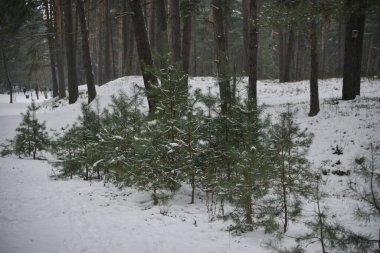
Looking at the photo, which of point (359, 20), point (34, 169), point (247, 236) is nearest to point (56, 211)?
point (247, 236)

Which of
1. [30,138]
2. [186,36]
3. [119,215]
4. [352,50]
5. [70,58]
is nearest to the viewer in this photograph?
[119,215]

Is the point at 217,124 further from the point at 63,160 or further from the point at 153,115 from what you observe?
the point at 63,160

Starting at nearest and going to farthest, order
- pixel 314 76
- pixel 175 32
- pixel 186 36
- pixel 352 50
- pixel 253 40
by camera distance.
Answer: pixel 253 40 → pixel 175 32 → pixel 314 76 → pixel 352 50 → pixel 186 36

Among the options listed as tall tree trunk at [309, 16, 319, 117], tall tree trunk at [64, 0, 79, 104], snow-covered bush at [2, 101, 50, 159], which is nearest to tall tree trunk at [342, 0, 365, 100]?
tall tree trunk at [309, 16, 319, 117]

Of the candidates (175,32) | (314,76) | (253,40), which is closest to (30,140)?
(175,32)

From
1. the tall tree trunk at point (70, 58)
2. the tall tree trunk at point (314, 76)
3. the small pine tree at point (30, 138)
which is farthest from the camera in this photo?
the tall tree trunk at point (70, 58)

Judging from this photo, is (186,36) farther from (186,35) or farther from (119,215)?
(119,215)

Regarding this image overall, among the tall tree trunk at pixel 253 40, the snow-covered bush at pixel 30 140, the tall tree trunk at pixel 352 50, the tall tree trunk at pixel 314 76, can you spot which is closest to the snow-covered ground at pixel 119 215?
the snow-covered bush at pixel 30 140

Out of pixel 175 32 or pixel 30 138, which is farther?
pixel 175 32

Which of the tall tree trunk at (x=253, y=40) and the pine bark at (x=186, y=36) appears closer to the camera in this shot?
the tall tree trunk at (x=253, y=40)

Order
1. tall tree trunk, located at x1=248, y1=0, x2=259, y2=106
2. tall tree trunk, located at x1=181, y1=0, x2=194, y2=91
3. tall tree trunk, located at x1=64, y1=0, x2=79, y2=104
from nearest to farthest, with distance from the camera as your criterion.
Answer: tall tree trunk, located at x1=248, y1=0, x2=259, y2=106, tall tree trunk, located at x1=181, y1=0, x2=194, y2=91, tall tree trunk, located at x1=64, y1=0, x2=79, y2=104

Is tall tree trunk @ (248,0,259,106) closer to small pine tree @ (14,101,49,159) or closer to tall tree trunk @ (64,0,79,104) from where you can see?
small pine tree @ (14,101,49,159)

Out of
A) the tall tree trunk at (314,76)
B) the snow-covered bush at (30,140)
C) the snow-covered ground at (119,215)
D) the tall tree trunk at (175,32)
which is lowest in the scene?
the snow-covered ground at (119,215)

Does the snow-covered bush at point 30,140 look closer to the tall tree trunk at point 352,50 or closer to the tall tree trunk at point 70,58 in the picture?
the tall tree trunk at point 70,58
